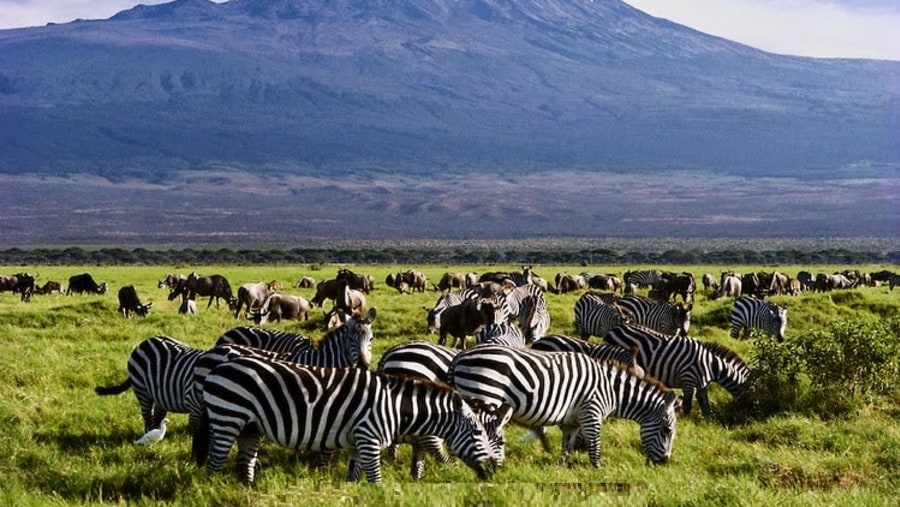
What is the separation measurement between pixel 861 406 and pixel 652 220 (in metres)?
165

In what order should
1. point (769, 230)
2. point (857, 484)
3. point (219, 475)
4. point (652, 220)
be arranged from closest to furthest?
point (219, 475), point (857, 484), point (769, 230), point (652, 220)

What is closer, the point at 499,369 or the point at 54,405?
the point at 499,369

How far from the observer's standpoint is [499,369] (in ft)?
35.6

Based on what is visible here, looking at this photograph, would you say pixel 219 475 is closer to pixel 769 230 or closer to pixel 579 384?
pixel 579 384

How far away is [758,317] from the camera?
21.7 meters

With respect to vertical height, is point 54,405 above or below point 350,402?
below

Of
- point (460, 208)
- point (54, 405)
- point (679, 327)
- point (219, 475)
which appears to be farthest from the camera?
point (460, 208)

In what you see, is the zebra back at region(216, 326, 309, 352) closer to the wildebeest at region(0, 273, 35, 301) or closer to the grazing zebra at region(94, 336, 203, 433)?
the grazing zebra at region(94, 336, 203, 433)

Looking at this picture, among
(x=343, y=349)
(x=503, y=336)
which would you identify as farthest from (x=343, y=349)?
(x=503, y=336)

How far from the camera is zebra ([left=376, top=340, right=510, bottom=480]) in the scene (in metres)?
9.73

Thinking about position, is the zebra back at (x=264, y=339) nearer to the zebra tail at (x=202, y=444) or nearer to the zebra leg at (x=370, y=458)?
the zebra tail at (x=202, y=444)

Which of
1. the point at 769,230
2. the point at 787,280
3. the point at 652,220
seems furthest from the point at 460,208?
the point at 787,280

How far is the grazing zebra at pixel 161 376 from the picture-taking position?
37.7 ft

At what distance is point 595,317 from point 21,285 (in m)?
23.4
